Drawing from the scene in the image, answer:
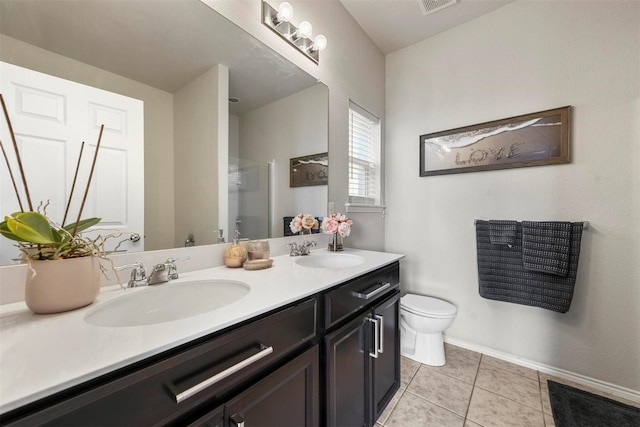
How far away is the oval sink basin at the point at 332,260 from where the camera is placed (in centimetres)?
151

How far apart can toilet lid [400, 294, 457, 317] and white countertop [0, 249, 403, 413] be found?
4.25 ft

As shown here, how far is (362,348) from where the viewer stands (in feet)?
3.78

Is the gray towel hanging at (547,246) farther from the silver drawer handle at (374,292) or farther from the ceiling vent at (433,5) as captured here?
the ceiling vent at (433,5)

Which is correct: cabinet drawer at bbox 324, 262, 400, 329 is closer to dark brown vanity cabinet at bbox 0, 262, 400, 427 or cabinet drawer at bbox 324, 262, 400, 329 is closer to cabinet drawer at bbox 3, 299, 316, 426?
dark brown vanity cabinet at bbox 0, 262, 400, 427

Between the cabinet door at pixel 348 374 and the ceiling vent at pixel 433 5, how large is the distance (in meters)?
2.25

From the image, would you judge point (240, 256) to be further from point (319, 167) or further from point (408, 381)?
point (408, 381)

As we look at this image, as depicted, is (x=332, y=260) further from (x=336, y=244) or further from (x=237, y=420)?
(x=237, y=420)

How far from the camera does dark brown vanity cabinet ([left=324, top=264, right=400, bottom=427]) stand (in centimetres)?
97

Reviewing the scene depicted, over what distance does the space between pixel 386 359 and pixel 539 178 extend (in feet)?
5.41

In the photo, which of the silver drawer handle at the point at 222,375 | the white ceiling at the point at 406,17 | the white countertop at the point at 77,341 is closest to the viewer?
the white countertop at the point at 77,341

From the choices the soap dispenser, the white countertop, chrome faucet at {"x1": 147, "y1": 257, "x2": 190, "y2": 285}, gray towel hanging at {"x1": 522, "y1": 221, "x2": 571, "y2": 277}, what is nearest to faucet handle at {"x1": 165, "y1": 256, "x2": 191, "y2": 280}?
chrome faucet at {"x1": 147, "y1": 257, "x2": 190, "y2": 285}

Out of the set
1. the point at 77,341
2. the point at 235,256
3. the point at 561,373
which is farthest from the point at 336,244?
the point at 561,373

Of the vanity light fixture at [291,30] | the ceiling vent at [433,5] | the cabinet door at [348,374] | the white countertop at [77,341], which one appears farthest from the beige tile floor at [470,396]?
the ceiling vent at [433,5]

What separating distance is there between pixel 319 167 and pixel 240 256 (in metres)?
0.88
